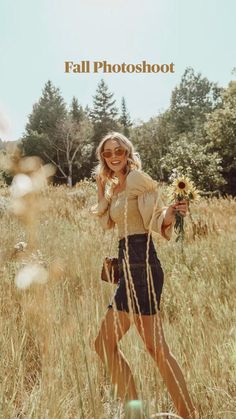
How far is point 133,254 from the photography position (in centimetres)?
212

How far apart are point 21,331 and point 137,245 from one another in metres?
0.90

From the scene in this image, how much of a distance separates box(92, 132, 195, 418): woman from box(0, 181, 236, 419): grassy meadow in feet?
0.25

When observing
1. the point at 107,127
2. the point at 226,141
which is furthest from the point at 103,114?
the point at 226,141

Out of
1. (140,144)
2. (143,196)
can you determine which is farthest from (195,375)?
(140,144)

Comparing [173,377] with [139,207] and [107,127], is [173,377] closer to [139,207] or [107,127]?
[139,207]

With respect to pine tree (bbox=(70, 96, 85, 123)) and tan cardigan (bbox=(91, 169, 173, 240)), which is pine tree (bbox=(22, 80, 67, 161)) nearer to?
pine tree (bbox=(70, 96, 85, 123))

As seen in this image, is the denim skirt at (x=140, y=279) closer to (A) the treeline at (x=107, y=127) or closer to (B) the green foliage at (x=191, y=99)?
(A) the treeline at (x=107, y=127)

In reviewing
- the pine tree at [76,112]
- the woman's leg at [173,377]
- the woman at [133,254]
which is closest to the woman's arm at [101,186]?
the woman at [133,254]

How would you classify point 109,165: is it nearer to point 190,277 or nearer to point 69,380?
point 69,380

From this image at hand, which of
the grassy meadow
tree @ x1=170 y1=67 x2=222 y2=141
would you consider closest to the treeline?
Answer: tree @ x1=170 y1=67 x2=222 y2=141

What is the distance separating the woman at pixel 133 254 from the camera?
184cm

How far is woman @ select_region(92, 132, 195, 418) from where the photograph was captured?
1.84 metres

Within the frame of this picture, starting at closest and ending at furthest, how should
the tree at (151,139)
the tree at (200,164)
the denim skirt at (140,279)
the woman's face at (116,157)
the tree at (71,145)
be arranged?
the denim skirt at (140,279) → the woman's face at (116,157) → the tree at (200,164) → the tree at (151,139) → the tree at (71,145)

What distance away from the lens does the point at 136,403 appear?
146cm
